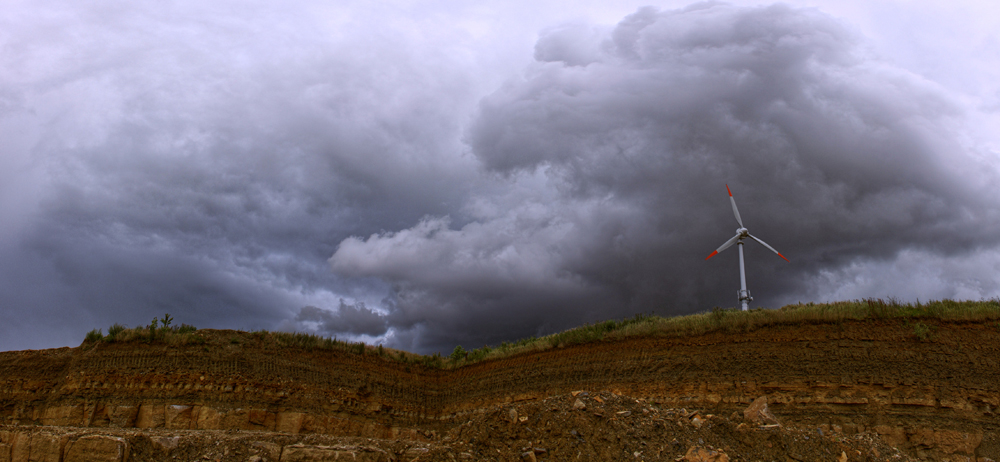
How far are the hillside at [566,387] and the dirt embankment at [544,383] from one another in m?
0.05

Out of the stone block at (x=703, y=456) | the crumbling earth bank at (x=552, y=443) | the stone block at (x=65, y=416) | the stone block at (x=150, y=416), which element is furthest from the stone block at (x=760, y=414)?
the stone block at (x=65, y=416)

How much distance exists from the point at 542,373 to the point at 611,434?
A: 43.3ft

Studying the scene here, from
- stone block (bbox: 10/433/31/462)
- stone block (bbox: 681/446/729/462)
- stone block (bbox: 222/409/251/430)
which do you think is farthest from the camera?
stone block (bbox: 222/409/251/430)

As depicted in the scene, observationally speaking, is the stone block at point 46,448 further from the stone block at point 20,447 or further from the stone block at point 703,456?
the stone block at point 703,456

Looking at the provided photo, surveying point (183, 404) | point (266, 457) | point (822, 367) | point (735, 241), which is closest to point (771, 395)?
point (822, 367)

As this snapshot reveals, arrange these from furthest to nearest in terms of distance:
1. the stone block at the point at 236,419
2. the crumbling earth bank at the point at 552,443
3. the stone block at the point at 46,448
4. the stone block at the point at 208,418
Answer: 1. the stone block at the point at 236,419
2. the stone block at the point at 208,418
3. the stone block at the point at 46,448
4. the crumbling earth bank at the point at 552,443

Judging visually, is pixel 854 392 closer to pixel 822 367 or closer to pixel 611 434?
pixel 822 367

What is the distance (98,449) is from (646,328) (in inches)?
701

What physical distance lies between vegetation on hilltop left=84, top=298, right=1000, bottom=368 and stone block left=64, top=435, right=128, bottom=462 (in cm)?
968

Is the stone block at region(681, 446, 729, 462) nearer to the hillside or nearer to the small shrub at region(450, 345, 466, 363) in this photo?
the hillside

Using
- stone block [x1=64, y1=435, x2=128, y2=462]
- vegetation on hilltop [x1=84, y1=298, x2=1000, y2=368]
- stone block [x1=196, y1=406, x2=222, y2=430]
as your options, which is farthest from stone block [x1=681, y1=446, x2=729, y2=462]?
stone block [x1=196, y1=406, x2=222, y2=430]

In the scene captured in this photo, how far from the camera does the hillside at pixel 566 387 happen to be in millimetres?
13219

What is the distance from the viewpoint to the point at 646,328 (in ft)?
74.2

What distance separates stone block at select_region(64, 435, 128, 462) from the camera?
504 inches
